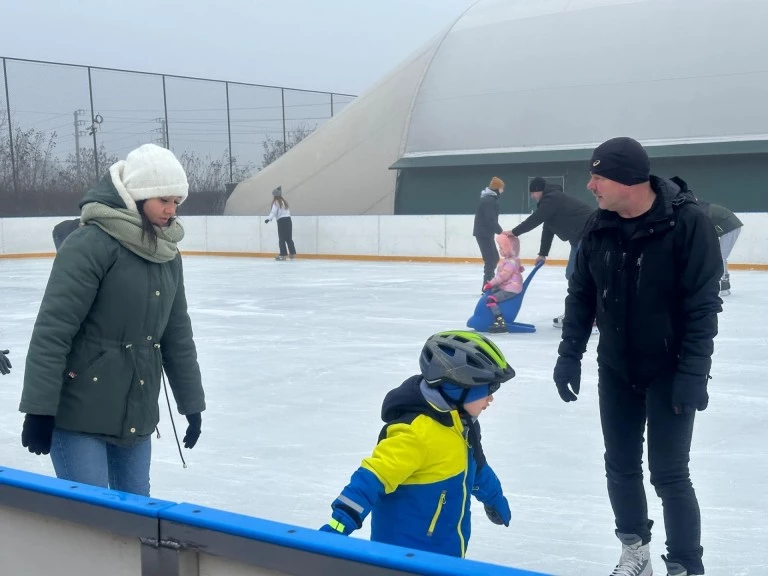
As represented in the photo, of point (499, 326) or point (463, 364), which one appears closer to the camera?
point (463, 364)

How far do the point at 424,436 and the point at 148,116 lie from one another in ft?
69.0

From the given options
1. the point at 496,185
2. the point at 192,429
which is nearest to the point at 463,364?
the point at 192,429

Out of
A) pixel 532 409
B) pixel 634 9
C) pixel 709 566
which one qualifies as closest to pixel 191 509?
pixel 709 566

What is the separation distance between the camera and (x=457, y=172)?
20.7 metres

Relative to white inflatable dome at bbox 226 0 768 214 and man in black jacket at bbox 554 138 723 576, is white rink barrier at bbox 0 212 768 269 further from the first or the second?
man in black jacket at bbox 554 138 723 576

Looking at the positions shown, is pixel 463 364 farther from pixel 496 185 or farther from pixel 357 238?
pixel 357 238

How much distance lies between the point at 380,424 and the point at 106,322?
2327 mm

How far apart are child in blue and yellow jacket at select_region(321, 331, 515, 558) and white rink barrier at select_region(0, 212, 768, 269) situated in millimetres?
12073

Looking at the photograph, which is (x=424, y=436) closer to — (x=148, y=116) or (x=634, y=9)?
(x=634, y=9)

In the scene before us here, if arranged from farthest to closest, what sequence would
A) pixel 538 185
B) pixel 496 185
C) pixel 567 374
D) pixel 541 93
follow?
pixel 541 93 < pixel 496 185 < pixel 538 185 < pixel 567 374

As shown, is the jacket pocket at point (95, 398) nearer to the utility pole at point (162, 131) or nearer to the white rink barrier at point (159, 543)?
the white rink barrier at point (159, 543)

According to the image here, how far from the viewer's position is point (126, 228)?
2318mm

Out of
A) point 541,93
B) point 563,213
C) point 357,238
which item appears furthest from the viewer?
point 541,93

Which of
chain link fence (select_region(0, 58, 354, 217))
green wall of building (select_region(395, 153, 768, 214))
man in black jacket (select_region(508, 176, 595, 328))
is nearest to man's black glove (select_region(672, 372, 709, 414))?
man in black jacket (select_region(508, 176, 595, 328))
